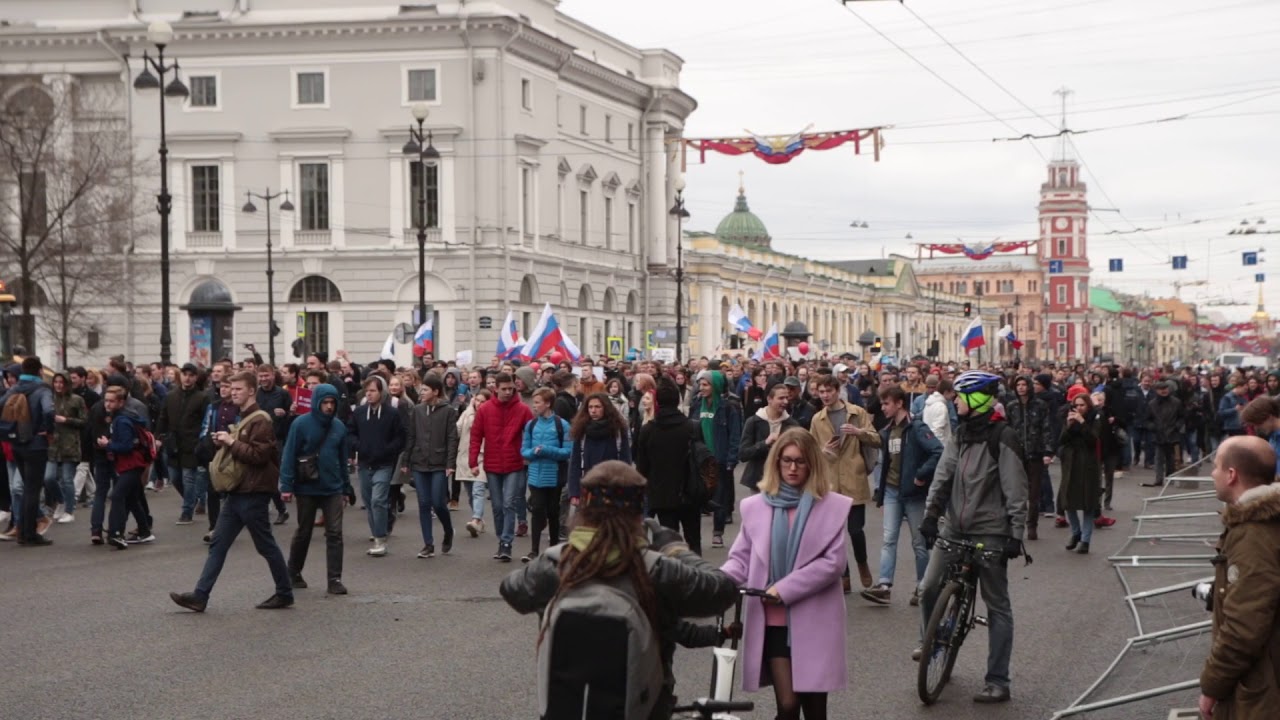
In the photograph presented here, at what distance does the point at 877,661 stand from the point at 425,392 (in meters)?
7.98

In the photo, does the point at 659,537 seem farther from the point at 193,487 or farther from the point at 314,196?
the point at 314,196

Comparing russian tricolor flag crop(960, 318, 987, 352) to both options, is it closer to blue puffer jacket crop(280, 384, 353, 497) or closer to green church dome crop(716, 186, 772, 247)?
blue puffer jacket crop(280, 384, 353, 497)

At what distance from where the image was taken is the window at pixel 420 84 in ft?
192

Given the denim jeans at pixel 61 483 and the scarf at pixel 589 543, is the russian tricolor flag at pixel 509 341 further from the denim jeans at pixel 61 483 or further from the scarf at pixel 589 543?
the scarf at pixel 589 543

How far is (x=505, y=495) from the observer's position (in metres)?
16.4

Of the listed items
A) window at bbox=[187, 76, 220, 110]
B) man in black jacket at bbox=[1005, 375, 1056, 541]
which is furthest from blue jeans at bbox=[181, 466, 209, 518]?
window at bbox=[187, 76, 220, 110]

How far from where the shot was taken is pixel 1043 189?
181000 mm

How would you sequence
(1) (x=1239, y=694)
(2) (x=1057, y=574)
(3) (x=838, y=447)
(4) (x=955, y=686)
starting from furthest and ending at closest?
(2) (x=1057, y=574), (3) (x=838, y=447), (4) (x=955, y=686), (1) (x=1239, y=694)

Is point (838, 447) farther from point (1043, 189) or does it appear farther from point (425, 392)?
point (1043, 189)

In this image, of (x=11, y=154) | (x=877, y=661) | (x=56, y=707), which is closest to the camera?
(x=56, y=707)

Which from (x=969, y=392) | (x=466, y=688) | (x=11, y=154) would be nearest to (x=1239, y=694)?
(x=969, y=392)

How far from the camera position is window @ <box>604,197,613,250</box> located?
70.9 meters

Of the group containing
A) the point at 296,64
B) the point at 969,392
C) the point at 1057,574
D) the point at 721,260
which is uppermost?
the point at 296,64

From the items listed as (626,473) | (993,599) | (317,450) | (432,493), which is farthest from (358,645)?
(626,473)
